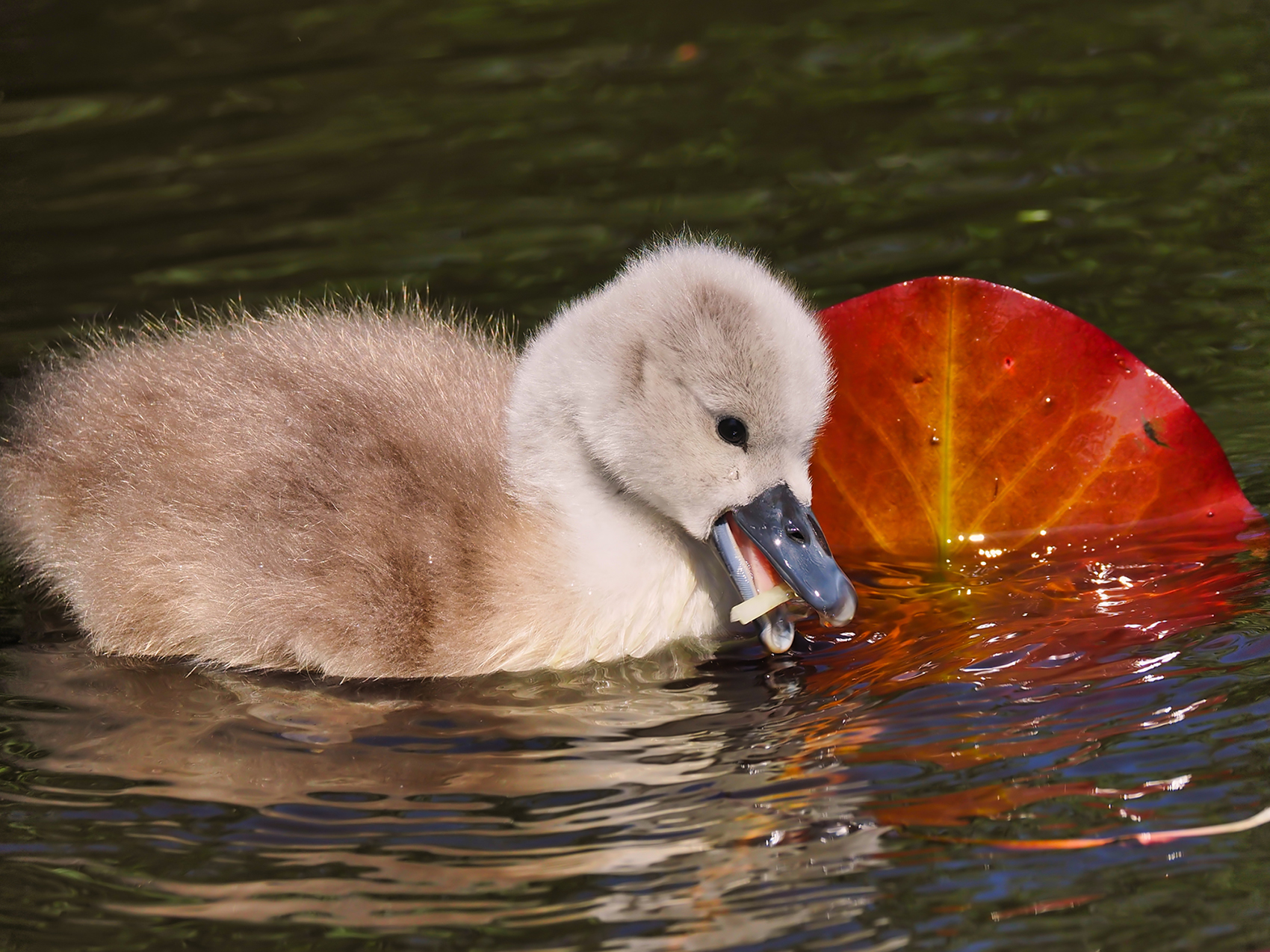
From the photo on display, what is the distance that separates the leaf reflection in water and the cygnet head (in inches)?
17.5

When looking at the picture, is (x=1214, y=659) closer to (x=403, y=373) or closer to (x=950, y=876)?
(x=950, y=876)

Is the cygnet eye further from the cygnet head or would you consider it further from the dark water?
the dark water

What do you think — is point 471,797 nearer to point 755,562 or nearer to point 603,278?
point 755,562

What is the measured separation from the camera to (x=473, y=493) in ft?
13.8

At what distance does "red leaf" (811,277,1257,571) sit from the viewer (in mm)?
4531

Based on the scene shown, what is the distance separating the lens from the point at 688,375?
13.0 feet

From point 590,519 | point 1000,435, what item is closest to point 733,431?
point 590,519

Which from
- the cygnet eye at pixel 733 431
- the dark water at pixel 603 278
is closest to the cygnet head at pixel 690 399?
the cygnet eye at pixel 733 431

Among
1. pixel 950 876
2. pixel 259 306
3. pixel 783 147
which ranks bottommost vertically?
pixel 950 876

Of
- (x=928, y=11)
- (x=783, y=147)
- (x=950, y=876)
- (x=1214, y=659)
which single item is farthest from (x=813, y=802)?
(x=928, y=11)

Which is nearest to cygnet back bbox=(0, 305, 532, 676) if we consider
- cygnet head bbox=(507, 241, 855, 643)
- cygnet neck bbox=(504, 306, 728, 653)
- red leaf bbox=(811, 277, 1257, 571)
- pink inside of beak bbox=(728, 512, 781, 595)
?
cygnet neck bbox=(504, 306, 728, 653)

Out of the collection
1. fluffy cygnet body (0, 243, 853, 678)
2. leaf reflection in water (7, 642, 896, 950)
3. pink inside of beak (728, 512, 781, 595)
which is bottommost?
leaf reflection in water (7, 642, 896, 950)

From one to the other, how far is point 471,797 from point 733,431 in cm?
107

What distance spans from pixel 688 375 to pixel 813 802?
3.59ft
